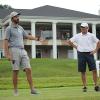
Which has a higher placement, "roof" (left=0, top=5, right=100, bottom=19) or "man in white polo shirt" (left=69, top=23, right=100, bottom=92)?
"roof" (left=0, top=5, right=100, bottom=19)

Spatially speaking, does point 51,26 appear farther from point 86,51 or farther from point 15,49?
point 15,49

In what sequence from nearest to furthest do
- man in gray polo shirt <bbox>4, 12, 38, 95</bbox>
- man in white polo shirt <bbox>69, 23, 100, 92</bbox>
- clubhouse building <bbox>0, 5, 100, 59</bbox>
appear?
man in gray polo shirt <bbox>4, 12, 38, 95</bbox>, man in white polo shirt <bbox>69, 23, 100, 92</bbox>, clubhouse building <bbox>0, 5, 100, 59</bbox>

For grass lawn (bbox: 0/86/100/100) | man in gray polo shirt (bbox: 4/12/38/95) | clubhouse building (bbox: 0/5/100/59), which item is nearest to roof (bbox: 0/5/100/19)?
clubhouse building (bbox: 0/5/100/59)

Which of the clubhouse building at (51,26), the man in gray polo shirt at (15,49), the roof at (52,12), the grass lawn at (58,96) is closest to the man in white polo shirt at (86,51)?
the grass lawn at (58,96)

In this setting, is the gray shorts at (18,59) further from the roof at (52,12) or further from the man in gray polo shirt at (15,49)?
the roof at (52,12)

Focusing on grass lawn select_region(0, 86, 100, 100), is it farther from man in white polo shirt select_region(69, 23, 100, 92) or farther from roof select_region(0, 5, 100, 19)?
roof select_region(0, 5, 100, 19)

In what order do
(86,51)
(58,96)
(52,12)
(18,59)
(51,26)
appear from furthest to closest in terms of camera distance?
1. (51,26)
2. (52,12)
3. (86,51)
4. (18,59)
5. (58,96)

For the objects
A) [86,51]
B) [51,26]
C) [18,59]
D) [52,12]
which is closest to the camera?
[18,59]

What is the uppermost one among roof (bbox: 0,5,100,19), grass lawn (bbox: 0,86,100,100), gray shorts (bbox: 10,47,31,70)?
roof (bbox: 0,5,100,19)

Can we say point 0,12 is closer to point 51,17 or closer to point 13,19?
point 51,17

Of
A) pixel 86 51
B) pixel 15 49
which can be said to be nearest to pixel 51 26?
pixel 86 51

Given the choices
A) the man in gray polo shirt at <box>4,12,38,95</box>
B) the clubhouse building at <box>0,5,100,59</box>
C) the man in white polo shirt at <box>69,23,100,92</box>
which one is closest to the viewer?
the man in gray polo shirt at <box>4,12,38,95</box>

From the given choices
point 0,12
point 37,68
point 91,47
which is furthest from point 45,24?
point 91,47

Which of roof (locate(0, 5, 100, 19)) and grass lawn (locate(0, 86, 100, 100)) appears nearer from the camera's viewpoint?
grass lawn (locate(0, 86, 100, 100))
